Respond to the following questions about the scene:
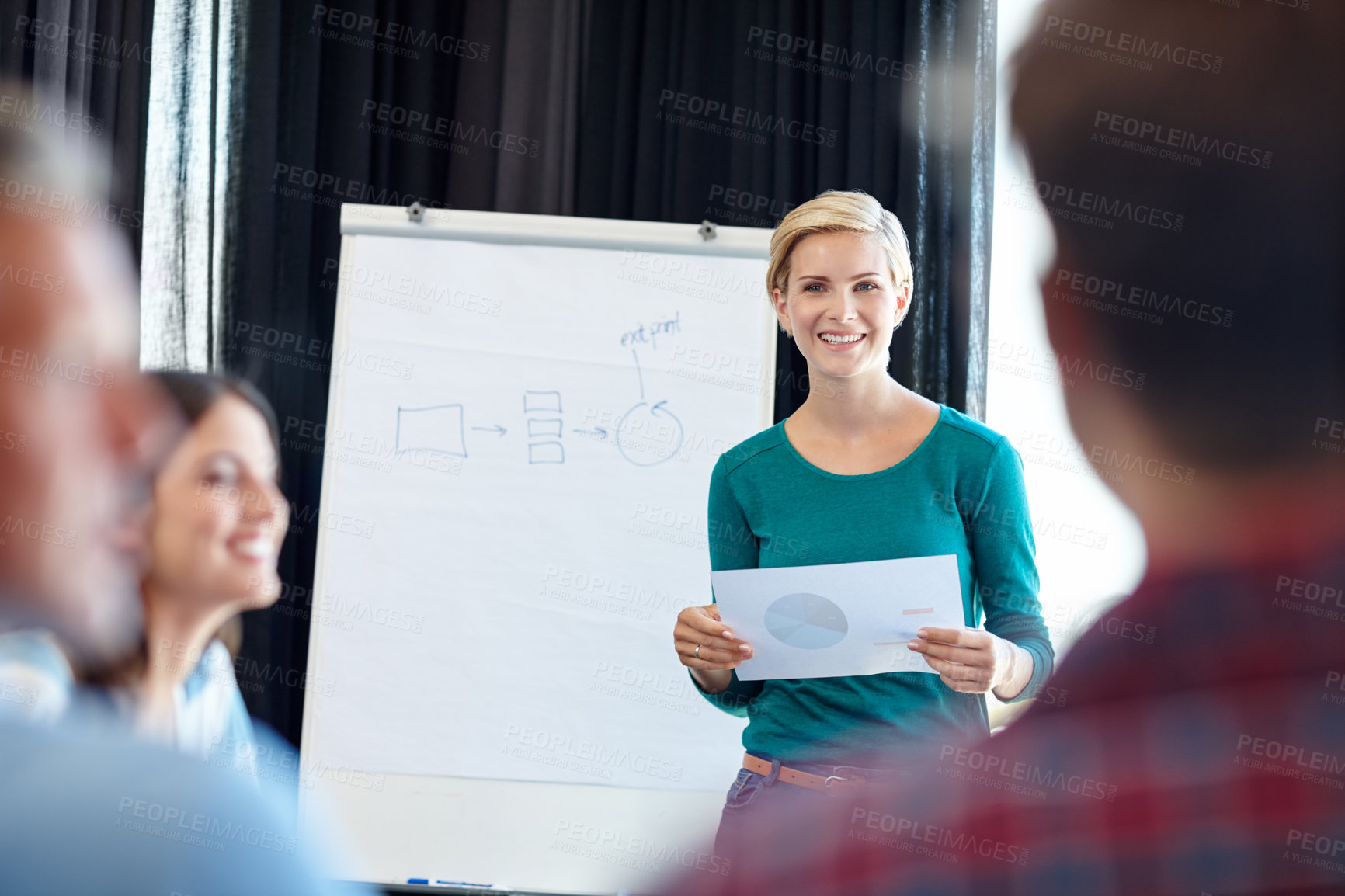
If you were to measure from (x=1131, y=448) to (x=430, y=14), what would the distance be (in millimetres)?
2832

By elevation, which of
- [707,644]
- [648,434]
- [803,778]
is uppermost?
[648,434]

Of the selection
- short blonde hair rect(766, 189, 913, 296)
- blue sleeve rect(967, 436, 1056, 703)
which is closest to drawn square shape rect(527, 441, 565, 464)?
short blonde hair rect(766, 189, 913, 296)

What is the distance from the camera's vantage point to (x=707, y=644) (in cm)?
143

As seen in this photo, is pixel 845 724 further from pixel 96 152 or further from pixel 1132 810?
pixel 96 152

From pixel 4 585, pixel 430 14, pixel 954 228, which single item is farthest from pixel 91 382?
pixel 430 14

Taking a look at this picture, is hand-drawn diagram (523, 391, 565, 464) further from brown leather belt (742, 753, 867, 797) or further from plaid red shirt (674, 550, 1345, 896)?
plaid red shirt (674, 550, 1345, 896)

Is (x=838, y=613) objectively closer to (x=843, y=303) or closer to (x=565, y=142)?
(x=843, y=303)

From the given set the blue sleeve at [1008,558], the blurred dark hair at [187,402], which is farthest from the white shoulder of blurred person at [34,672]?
the blue sleeve at [1008,558]

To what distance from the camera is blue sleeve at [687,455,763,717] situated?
155 cm

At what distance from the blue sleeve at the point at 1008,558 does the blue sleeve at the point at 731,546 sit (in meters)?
0.32

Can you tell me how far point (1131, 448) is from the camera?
0.30 m

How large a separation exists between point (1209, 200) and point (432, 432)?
2015mm

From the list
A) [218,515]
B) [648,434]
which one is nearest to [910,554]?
[648,434]

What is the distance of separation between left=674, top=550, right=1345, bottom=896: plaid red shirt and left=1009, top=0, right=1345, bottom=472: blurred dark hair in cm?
5
